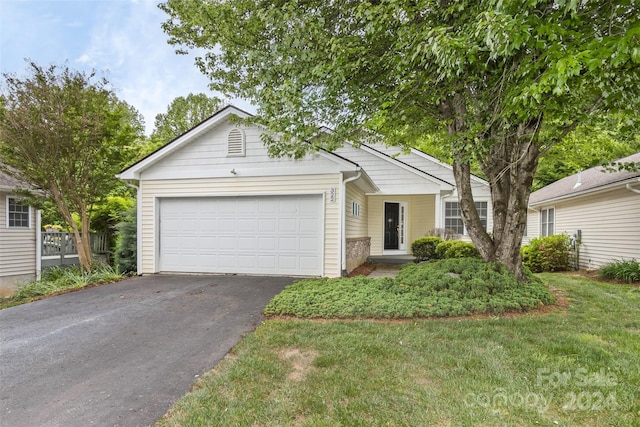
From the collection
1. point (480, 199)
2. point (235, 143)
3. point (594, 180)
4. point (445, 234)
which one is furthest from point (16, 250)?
point (594, 180)

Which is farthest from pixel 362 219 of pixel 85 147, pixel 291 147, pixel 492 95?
pixel 85 147

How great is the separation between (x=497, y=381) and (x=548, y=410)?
0.45 metres

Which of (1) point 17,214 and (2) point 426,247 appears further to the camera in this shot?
(2) point 426,247

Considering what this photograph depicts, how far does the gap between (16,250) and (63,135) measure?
4.96 m

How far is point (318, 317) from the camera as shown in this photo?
16.6 feet

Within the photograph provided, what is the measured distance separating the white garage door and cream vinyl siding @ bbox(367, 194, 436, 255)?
519cm

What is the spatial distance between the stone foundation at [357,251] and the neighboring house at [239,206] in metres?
0.08

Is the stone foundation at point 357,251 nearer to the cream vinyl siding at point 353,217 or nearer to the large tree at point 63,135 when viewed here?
the cream vinyl siding at point 353,217

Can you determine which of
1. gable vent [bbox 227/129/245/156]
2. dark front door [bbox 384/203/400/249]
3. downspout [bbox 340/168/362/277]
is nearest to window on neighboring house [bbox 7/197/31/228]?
gable vent [bbox 227/129/245/156]

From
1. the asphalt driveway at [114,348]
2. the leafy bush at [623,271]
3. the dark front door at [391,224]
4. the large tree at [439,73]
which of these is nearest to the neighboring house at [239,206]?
the large tree at [439,73]

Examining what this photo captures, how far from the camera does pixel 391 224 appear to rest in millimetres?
13742

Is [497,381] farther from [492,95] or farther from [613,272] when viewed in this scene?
[613,272]

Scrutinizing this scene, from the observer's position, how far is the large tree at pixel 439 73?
4.16 metres

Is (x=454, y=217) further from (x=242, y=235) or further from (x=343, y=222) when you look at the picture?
(x=242, y=235)
